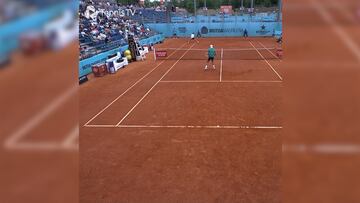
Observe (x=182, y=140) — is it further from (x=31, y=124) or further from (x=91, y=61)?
(x=91, y=61)

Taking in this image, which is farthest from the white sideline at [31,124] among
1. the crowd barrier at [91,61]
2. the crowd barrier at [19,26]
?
the crowd barrier at [91,61]

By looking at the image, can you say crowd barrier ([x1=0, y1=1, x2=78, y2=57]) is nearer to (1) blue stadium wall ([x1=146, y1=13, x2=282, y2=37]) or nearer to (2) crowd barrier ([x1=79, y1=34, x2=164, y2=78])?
(2) crowd barrier ([x1=79, y1=34, x2=164, y2=78])

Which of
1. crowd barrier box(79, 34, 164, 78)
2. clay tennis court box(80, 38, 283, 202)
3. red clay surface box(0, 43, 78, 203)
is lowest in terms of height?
clay tennis court box(80, 38, 283, 202)

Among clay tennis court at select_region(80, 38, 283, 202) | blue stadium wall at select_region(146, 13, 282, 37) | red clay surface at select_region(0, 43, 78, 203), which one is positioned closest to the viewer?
red clay surface at select_region(0, 43, 78, 203)

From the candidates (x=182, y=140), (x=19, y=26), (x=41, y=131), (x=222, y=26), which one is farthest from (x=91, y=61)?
(x=222, y=26)

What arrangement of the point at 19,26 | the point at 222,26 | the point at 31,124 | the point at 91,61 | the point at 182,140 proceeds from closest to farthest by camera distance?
the point at 19,26
the point at 31,124
the point at 182,140
the point at 91,61
the point at 222,26

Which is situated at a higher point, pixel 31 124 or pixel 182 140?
pixel 31 124

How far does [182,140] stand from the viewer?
9.42m

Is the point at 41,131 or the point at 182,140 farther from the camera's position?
the point at 182,140

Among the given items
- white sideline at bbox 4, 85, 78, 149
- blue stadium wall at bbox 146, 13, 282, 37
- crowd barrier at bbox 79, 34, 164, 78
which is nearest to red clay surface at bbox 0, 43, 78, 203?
white sideline at bbox 4, 85, 78, 149

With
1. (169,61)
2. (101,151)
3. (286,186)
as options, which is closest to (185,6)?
(169,61)

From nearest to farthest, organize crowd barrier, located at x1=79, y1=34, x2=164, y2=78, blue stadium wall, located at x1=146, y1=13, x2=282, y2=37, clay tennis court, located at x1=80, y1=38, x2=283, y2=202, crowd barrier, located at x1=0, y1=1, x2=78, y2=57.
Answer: crowd barrier, located at x1=0, y1=1, x2=78, y2=57
clay tennis court, located at x1=80, y1=38, x2=283, y2=202
crowd barrier, located at x1=79, y1=34, x2=164, y2=78
blue stadium wall, located at x1=146, y1=13, x2=282, y2=37

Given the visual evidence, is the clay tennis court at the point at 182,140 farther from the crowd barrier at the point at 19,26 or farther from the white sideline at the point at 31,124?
the crowd barrier at the point at 19,26

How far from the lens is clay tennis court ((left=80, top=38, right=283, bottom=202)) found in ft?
22.0
